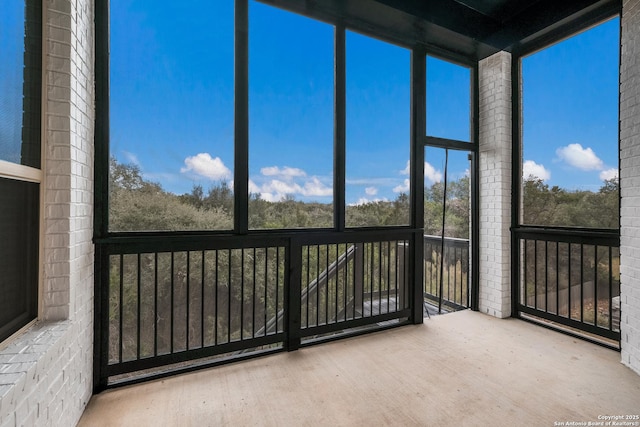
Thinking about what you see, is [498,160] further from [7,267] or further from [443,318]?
[7,267]

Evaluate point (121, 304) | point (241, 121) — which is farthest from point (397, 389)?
point (241, 121)

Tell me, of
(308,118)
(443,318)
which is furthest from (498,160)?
(308,118)

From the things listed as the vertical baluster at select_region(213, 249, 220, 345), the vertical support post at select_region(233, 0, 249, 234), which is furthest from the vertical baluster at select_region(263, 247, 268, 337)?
the vertical baluster at select_region(213, 249, 220, 345)

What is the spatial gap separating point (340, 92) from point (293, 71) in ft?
1.53

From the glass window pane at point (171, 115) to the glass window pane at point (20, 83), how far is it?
0.60 m

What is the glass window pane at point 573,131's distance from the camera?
8.48ft

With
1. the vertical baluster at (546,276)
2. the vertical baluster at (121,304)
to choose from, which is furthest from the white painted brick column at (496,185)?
the vertical baluster at (121,304)

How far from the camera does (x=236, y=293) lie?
237 cm

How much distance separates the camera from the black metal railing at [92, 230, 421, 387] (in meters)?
2.02

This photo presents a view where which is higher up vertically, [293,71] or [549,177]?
[293,71]

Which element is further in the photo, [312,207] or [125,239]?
[312,207]

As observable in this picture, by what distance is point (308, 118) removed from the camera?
263cm

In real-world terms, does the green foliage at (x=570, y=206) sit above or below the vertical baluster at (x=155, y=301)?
above

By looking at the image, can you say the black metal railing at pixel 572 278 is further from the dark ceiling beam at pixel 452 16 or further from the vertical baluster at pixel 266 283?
the vertical baluster at pixel 266 283
